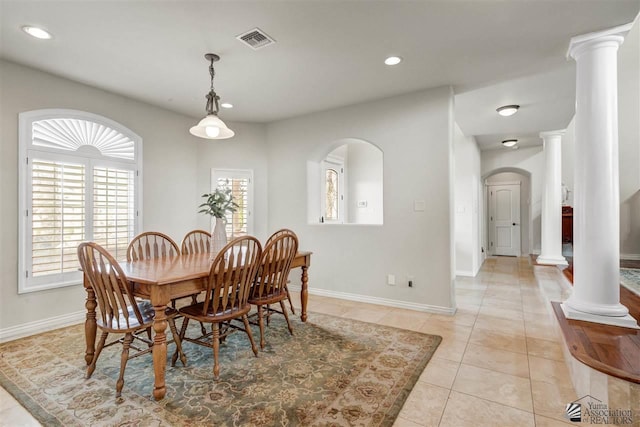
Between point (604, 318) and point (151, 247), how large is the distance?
4227 mm

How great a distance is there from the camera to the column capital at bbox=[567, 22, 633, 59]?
98.1 inches

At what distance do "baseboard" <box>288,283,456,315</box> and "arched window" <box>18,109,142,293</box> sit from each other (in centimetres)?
258

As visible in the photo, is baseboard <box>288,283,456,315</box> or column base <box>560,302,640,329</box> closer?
column base <box>560,302,640,329</box>

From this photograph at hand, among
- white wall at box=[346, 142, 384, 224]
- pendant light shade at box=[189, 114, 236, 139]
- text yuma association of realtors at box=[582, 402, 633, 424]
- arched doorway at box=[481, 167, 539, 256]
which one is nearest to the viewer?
text yuma association of realtors at box=[582, 402, 633, 424]

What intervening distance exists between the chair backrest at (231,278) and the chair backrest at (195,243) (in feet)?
3.69

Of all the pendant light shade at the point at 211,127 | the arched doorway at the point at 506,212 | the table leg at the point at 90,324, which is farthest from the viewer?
the arched doorway at the point at 506,212

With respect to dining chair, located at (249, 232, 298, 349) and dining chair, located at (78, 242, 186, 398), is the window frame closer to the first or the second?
dining chair, located at (249, 232, 298, 349)

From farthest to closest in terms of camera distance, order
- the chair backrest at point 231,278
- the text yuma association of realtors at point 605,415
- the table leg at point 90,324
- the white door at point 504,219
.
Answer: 1. the white door at point 504,219
2. the table leg at point 90,324
3. the chair backrest at point 231,278
4. the text yuma association of realtors at point 605,415

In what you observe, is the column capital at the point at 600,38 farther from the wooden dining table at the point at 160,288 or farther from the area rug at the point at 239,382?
the wooden dining table at the point at 160,288

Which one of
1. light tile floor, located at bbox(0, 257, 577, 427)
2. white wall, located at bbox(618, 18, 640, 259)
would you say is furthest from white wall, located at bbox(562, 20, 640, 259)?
light tile floor, located at bbox(0, 257, 577, 427)

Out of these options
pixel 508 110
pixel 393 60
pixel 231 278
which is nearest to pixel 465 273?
pixel 508 110

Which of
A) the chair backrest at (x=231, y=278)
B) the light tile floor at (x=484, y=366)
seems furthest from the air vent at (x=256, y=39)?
the light tile floor at (x=484, y=366)

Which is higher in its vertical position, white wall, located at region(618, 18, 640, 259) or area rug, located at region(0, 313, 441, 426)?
white wall, located at region(618, 18, 640, 259)

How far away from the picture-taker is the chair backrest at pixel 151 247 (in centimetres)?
305
